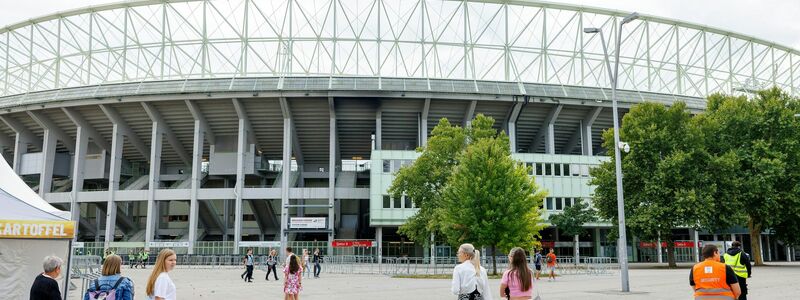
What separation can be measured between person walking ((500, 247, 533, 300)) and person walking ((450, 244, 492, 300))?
0.82ft

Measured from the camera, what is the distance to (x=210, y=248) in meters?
55.8

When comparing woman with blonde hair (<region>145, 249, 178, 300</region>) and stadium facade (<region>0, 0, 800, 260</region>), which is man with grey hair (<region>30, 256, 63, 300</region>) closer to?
woman with blonde hair (<region>145, 249, 178, 300</region>)

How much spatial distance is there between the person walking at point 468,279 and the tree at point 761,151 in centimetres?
3581

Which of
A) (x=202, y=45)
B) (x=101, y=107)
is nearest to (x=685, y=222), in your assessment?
(x=202, y=45)

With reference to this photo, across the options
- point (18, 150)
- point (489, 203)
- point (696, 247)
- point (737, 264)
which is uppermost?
point (18, 150)

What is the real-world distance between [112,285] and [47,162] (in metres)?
60.0

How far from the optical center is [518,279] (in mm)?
7723

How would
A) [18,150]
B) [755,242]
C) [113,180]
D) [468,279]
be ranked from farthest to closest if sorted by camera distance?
1. [18,150]
2. [113,180]
3. [755,242]
4. [468,279]

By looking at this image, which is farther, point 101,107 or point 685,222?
point 101,107

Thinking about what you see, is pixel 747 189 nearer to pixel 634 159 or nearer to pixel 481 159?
pixel 634 159

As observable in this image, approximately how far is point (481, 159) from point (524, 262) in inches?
894

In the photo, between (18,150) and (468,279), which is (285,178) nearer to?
(18,150)

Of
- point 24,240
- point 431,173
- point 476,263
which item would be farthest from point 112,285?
point 431,173

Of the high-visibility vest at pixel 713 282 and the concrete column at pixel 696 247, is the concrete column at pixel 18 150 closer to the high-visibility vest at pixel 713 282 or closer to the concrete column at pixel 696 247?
the concrete column at pixel 696 247
